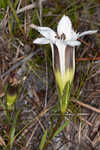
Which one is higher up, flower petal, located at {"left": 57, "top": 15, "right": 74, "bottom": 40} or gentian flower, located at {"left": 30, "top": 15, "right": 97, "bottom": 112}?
flower petal, located at {"left": 57, "top": 15, "right": 74, "bottom": 40}

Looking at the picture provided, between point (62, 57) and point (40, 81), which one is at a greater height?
point (62, 57)

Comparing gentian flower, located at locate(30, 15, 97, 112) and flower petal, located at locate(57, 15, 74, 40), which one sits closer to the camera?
gentian flower, located at locate(30, 15, 97, 112)

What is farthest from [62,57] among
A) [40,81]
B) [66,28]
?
[40,81]

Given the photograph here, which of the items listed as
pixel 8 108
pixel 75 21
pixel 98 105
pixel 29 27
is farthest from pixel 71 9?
pixel 8 108

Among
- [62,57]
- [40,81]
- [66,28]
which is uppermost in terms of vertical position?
[66,28]

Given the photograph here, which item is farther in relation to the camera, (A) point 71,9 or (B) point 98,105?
(A) point 71,9

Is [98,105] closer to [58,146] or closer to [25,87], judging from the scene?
[58,146]

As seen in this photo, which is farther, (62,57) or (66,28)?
(66,28)

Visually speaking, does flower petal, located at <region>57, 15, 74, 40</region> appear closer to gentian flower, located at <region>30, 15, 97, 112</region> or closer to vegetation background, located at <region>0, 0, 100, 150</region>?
gentian flower, located at <region>30, 15, 97, 112</region>

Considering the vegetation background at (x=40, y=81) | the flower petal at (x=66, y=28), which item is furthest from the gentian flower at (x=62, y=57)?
the vegetation background at (x=40, y=81)

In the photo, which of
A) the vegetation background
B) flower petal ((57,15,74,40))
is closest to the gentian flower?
flower petal ((57,15,74,40))

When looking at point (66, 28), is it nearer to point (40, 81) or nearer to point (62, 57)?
point (62, 57)
